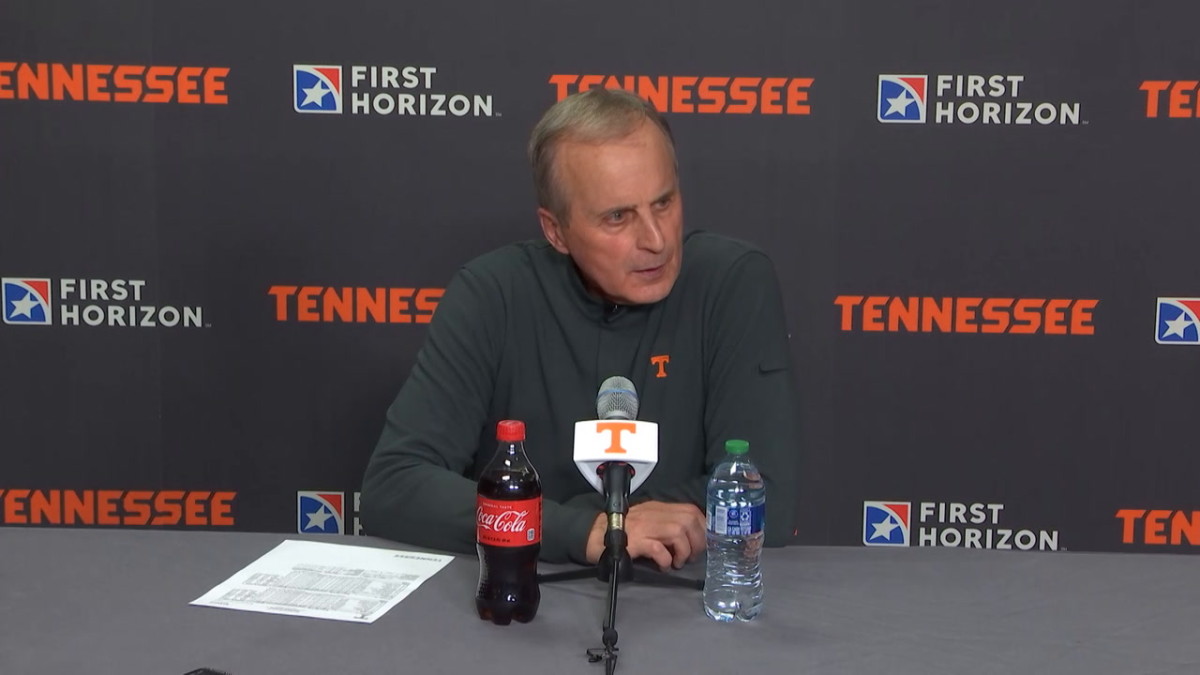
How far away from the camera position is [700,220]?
9.07 ft

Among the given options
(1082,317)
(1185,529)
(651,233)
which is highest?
(651,233)

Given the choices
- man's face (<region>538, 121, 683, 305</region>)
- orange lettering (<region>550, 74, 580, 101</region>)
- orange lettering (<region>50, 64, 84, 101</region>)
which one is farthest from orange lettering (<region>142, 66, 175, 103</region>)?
man's face (<region>538, 121, 683, 305</region>)

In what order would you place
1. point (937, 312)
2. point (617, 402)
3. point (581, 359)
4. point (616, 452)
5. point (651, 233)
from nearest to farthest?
point (616, 452) → point (617, 402) → point (651, 233) → point (581, 359) → point (937, 312)

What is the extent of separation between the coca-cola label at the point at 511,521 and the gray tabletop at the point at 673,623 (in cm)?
10

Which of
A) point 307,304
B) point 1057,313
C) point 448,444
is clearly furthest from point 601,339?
point 1057,313

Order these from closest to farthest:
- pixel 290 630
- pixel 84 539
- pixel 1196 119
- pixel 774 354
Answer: pixel 290 630 < pixel 84 539 < pixel 774 354 < pixel 1196 119

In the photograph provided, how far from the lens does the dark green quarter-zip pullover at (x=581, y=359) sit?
1.91 m

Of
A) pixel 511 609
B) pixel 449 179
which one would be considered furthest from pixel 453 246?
pixel 511 609

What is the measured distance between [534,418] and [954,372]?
1.22 metres

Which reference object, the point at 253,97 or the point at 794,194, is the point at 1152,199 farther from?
the point at 253,97

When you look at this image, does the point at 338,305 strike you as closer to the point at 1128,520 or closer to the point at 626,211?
the point at 626,211

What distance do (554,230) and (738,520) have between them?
786 mm

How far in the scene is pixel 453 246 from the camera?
9.16 feet

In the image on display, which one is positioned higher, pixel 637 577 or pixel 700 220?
pixel 700 220
